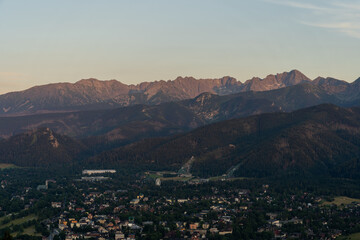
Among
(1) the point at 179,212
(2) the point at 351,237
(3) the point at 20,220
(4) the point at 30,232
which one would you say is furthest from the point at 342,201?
(3) the point at 20,220

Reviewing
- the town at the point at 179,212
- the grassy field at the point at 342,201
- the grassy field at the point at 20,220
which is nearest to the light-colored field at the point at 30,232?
the town at the point at 179,212

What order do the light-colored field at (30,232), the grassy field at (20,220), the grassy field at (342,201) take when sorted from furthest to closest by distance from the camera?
the grassy field at (342,201) < the grassy field at (20,220) < the light-colored field at (30,232)

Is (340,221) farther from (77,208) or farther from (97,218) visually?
(77,208)

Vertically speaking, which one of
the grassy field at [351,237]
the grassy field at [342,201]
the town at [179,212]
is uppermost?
the town at [179,212]

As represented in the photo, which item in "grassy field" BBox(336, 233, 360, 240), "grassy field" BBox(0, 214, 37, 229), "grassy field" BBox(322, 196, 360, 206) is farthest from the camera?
"grassy field" BBox(322, 196, 360, 206)

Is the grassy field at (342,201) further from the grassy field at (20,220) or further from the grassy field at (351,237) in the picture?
the grassy field at (20,220)

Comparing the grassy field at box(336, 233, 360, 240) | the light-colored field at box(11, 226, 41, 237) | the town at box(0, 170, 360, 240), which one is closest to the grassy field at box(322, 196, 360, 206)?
the town at box(0, 170, 360, 240)

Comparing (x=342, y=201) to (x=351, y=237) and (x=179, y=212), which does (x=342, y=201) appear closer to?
(x=351, y=237)

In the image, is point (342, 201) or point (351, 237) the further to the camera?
point (342, 201)

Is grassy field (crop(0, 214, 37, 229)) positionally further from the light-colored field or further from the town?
the light-colored field

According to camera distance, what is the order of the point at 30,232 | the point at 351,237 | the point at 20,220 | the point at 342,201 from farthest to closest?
the point at 342,201, the point at 20,220, the point at 30,232, the point at 351,237

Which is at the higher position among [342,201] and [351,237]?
[342,201]
